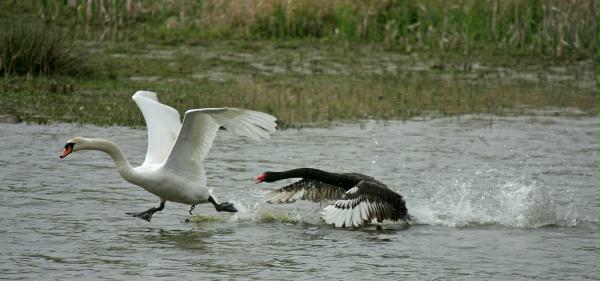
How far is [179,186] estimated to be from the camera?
9484 mm

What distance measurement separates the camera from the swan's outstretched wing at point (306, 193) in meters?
10.6

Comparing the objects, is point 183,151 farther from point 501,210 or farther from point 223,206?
point 501,210

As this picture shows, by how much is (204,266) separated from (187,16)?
15171 millimetres

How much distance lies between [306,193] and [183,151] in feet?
5.34

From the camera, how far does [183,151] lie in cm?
947

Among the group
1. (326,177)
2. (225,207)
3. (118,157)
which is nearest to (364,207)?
(326,177)

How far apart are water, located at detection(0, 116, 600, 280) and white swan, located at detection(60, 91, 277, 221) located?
0.32 meters

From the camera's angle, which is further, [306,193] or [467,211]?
[306,193]

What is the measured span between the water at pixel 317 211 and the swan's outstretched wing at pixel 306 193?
15 cm

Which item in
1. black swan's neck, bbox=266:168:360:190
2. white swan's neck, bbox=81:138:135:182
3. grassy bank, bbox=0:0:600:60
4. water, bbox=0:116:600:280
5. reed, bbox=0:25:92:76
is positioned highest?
grassy bank, bbox=0:0:600:60

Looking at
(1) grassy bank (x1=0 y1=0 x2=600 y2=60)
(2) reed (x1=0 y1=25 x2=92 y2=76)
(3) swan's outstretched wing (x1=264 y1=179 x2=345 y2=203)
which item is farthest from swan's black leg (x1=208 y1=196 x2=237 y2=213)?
(1) grassy bank (x1=0 y1=0 x2=600 y2=60)

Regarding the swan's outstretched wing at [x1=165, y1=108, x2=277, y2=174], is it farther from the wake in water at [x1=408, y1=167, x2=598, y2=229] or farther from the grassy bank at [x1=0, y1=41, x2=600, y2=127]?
the grassy bank at [x1=0, y1=41, x2=600, y2=127]

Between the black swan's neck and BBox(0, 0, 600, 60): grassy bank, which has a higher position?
BBox(0, 0, 600, 60): grassy bank

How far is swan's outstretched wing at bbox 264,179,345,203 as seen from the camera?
34.7 ft
